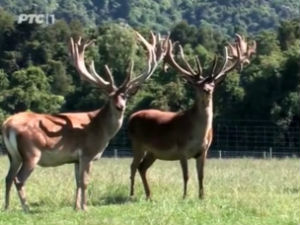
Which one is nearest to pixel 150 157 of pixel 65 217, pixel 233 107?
pixel 65 217

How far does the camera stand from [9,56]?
71.7 meters

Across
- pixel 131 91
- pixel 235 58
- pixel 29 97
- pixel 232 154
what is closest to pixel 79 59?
pixel 131 91

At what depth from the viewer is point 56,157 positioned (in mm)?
13531

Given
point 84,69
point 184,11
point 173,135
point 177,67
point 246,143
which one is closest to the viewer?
point 84,69

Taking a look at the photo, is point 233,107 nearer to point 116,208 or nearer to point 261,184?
point 261,184

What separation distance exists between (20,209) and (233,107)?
42109 mm

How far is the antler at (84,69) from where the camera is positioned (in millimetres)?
13711

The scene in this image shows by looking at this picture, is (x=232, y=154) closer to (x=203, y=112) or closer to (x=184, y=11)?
(x=203, y=112)

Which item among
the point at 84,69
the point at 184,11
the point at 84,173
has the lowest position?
the point at 84,173

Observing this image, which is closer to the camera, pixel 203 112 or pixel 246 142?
pixel 203 112

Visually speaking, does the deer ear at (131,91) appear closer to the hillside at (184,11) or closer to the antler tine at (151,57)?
the antler tine at (151,57)

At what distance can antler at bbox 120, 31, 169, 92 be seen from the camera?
13695 millimetres

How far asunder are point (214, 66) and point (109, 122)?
2036 millimetres

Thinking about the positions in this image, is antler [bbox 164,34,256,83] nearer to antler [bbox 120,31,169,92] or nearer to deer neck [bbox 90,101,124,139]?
antler [bbox 120,31,169,92]
